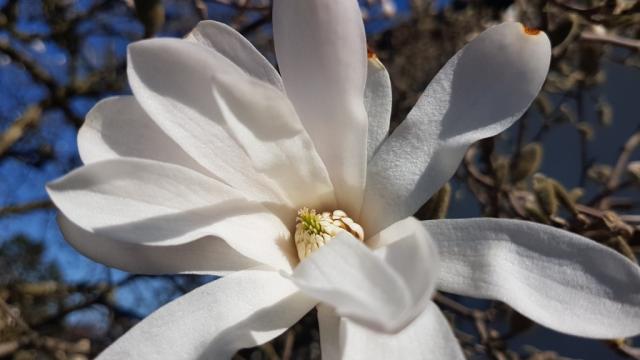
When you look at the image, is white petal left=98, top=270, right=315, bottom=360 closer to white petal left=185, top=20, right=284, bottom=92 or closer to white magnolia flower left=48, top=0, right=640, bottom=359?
white magnolia flower left=48, top=0, right=640, bottom=359

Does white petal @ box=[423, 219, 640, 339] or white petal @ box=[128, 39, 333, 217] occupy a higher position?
white petal @ box=[128, 39, 333, 217]

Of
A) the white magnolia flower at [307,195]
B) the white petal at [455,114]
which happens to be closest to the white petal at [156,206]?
the white magnolia flower at [307,195]

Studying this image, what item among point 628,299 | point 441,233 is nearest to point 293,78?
point 441,233

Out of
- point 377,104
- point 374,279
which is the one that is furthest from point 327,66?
point 374,279

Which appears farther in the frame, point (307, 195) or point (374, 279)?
point (307, 195)

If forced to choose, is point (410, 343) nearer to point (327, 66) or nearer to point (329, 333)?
point (329, 333)

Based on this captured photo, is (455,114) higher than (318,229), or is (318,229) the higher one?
(455,114)

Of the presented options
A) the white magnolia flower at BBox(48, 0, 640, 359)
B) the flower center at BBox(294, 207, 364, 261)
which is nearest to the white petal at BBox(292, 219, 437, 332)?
the white magnolia flower at BBox(48, 0, 640, 359)
